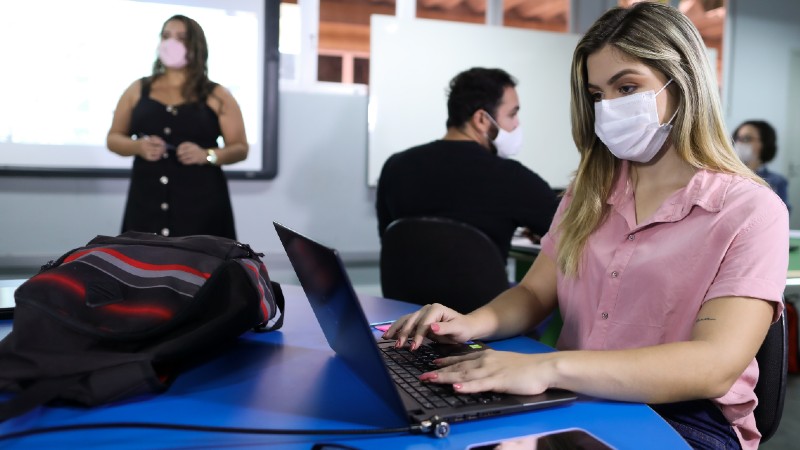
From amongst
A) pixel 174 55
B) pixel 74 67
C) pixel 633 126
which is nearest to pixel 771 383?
pixel 633 126

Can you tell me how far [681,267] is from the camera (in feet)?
3.18

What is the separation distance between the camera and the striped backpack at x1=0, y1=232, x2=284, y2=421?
2.32ft

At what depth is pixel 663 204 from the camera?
102 centimetres

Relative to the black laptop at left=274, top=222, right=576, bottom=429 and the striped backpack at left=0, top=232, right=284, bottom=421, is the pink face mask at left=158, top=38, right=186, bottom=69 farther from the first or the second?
the black laptop at left=274, top=222, right=576, bottom=429

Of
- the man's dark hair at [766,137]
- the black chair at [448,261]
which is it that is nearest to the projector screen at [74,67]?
the black chair at [448,261]

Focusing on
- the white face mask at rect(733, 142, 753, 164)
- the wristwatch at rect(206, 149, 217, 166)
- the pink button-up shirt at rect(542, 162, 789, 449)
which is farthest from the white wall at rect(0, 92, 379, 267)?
the pink button-up shirt at rect(542, 162, 789, 449)

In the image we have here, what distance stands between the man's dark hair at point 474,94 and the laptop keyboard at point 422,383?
53.4 inches

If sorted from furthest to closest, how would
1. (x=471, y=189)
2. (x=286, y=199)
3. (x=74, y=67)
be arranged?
(x=286, y=199) < (x=74, y=67) < (x=471, y=189)

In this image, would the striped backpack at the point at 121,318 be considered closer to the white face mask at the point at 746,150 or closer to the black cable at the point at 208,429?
the black cable at the point at 208,429

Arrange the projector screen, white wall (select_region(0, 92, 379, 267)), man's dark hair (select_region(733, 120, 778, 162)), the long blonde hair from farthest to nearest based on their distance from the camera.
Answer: man's dark hair (select_region(733, 120, 778, 162)), white wall (select_region(0, 92, 379, 267)), the projector screen, the long blonde hair

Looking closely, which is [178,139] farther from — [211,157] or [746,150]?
[746,150]

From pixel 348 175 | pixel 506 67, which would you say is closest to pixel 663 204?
pixel 348 175

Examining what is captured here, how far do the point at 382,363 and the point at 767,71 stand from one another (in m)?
4.83

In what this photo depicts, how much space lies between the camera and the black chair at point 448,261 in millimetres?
1668
